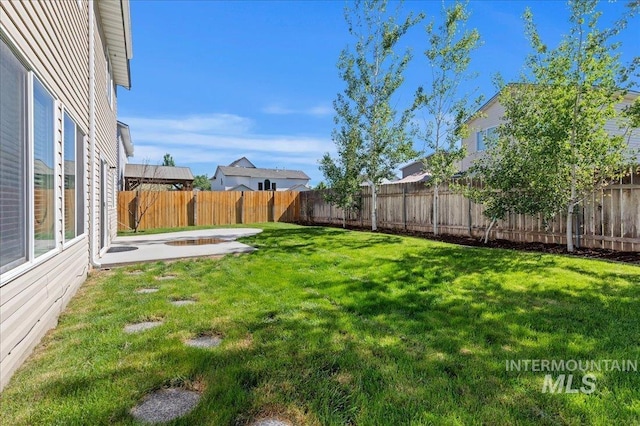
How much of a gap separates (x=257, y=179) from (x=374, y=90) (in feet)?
86.5

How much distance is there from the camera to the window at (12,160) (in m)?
2.08

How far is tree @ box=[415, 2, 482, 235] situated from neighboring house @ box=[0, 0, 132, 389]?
7871 millimetres

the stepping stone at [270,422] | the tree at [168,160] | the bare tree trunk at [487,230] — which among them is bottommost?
the stepping stone at [270,422]

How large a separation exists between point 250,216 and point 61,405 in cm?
1515

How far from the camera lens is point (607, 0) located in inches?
231

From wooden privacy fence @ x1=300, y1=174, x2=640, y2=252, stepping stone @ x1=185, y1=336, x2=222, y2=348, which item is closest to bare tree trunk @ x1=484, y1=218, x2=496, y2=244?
wooden privacy fence @ x1=300, y1=174, x2=640, y2=252

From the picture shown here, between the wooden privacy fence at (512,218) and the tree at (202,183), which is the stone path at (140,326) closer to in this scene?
the wooden privacy fence at (512,218)

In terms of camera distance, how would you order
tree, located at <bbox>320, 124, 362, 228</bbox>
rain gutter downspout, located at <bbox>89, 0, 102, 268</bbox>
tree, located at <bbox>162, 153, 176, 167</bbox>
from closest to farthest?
rain gutter downspout, located at <bbox>89, 0, 102, 268</bbox> → tree, located at <bbox>320, 124, 362, 228</bbox> → tree, located at <bbox>162, 153, 176, 167</bbox>

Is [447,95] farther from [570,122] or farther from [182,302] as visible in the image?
[182,302]

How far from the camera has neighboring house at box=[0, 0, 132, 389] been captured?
2139mm

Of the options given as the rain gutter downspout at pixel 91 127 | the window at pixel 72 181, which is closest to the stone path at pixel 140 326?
the window at pixel 72 181

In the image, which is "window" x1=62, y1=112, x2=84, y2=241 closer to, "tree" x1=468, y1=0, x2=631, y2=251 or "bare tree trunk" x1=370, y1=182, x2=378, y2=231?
"tree" x1=468, y1=0, x2=631, y2=251

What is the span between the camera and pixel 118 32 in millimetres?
7371

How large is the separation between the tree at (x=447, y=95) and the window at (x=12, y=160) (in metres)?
8.52
